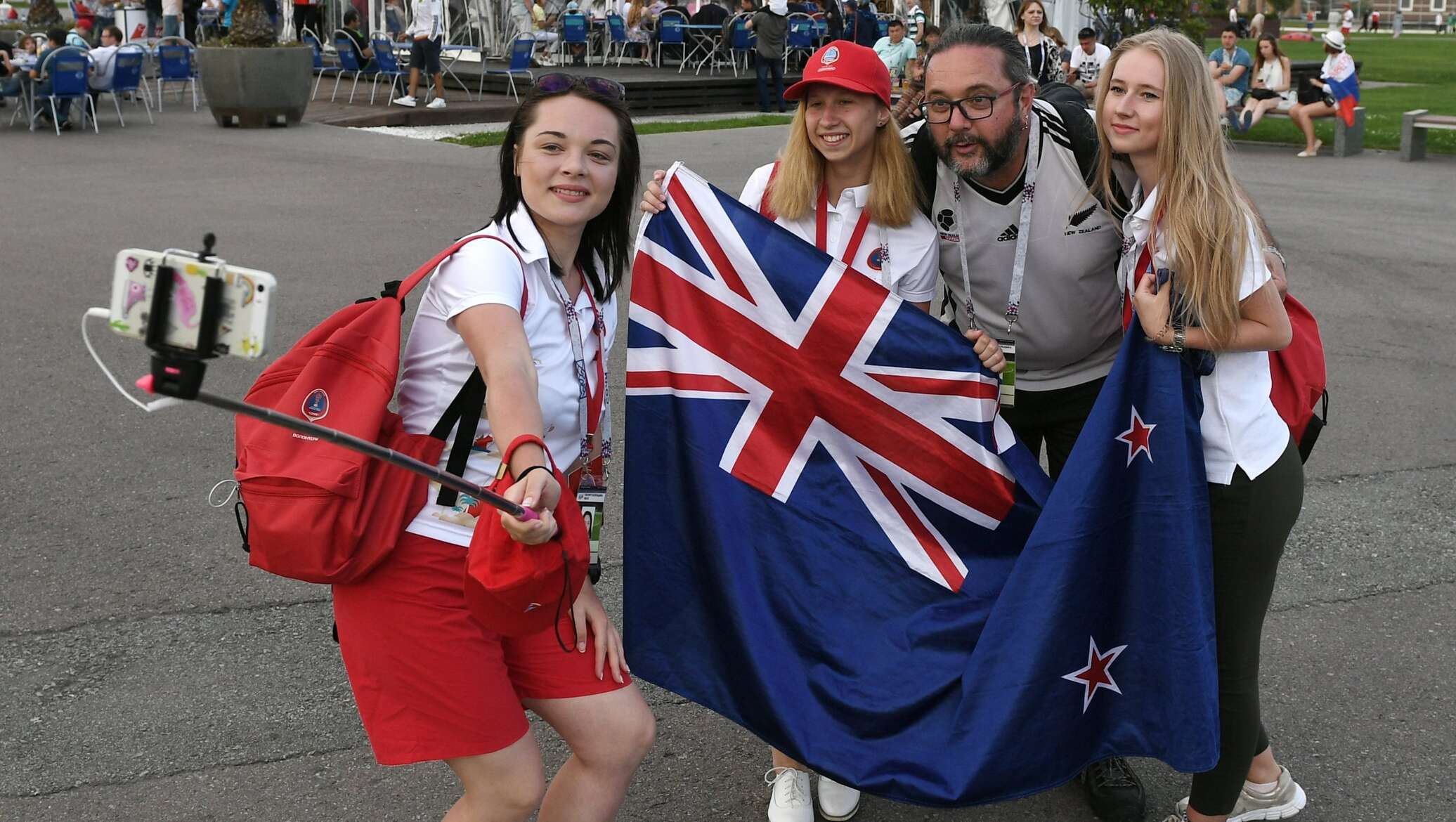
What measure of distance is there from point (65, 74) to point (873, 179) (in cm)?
1706

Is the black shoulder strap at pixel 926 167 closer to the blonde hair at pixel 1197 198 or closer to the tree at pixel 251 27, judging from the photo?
the blonde hair at pixel 1197 198

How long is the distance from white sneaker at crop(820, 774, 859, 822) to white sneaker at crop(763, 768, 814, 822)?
0.04m

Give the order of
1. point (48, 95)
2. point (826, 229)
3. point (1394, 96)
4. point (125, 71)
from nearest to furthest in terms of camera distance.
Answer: point (826, 229), point (48, 95), point (125, 71), point (1394, 96)

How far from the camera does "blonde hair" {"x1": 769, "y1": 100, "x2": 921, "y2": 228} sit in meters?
3.52

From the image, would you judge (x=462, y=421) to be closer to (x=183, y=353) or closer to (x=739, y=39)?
(x=183, y=353)

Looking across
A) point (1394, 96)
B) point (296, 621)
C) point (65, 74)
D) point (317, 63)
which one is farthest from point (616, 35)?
point (296, 621)

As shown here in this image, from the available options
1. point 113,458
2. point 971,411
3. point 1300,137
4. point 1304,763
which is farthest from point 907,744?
point 1300,137

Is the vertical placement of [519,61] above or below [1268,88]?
above

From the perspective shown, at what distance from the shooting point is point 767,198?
147 inches

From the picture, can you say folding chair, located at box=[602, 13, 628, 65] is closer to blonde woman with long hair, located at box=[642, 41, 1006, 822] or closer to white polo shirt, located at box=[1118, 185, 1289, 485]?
blonde woman with long hair, located at box=[642, 41, 1006, 822]

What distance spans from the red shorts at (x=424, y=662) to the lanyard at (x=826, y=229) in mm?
1412

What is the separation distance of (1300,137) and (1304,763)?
56.9 feet

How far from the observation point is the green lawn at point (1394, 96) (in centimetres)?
1911

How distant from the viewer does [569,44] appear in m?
27.3
